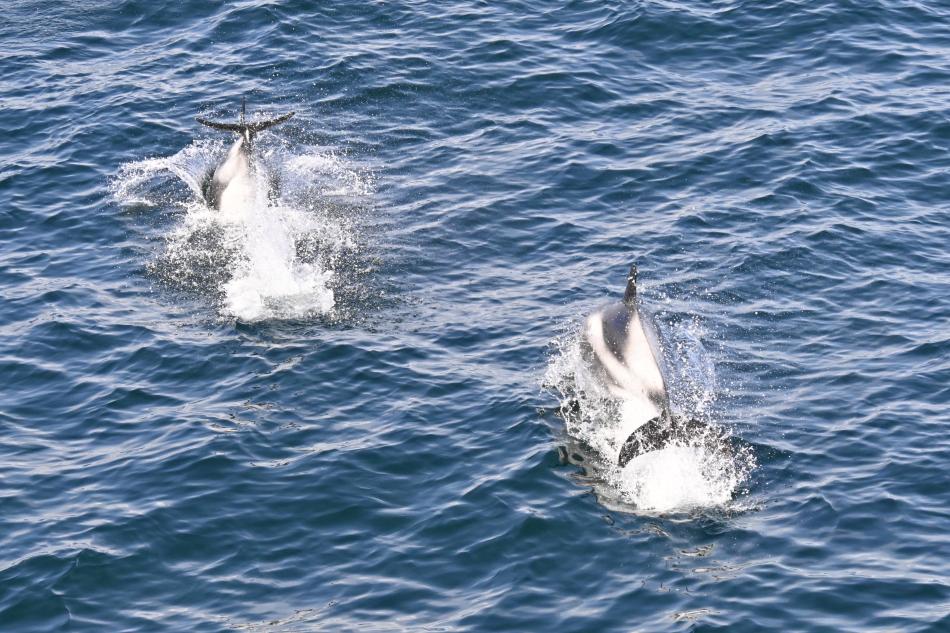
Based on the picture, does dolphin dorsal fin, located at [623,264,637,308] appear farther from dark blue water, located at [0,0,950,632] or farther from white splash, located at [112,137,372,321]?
white splash, located at [112,137,372,321]

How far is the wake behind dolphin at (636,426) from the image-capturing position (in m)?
22.6

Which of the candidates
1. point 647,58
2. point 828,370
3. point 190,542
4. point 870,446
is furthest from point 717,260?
point 190,542

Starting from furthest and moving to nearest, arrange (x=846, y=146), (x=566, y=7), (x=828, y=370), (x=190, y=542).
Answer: (x=566, y=7)
(x=846, y=146)
(x=828, y=370)
(x=190, y=542)

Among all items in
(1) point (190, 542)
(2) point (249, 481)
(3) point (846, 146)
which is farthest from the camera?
(3) point (846, 146)

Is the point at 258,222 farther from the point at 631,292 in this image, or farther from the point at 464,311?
the point at 631,292

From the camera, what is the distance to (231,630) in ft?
65.2

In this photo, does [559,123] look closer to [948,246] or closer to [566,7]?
[566,7]

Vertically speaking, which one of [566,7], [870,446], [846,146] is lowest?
[870,446]

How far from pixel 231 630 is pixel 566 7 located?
2664cm

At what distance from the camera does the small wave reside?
73.8 ft

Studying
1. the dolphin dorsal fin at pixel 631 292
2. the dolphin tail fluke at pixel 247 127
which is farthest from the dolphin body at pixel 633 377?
the dolphin tail fluke at pixel 247 127

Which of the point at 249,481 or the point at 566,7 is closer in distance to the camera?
the point at 249,481

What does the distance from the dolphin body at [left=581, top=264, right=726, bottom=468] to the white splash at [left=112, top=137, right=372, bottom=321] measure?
6.40 meters

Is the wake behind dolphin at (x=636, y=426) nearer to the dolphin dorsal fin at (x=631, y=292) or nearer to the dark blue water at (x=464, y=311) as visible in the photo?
the dolphin dorsal fin at (x=631, y=292)
